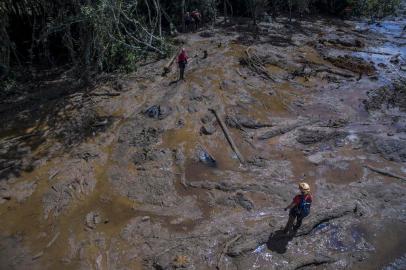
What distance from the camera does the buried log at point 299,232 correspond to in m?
7.63

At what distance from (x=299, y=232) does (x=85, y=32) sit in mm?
9982

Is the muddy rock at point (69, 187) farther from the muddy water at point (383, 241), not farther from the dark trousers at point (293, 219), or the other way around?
the muddy water at point (383, 241)

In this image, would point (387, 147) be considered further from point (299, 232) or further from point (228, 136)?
point (299, 232)

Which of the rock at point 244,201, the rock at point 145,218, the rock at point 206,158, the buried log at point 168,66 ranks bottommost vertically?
the rock at point 244,201

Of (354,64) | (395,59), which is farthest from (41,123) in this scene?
(395,59)

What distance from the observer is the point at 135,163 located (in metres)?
10.1

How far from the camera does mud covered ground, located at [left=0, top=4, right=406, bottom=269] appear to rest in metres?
7.79

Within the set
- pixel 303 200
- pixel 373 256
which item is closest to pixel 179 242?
pixel 303 200

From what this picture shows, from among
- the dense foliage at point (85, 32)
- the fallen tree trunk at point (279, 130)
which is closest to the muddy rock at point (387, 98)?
the fallen tree trunk at point (279, 130)

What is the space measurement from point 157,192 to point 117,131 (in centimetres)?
285

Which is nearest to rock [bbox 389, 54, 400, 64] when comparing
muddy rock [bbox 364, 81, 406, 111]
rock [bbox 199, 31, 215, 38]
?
muddy rock [bbox 364, 81, 406, 111]

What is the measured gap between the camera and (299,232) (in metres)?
8.10

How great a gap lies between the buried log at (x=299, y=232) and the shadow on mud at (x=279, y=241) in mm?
86

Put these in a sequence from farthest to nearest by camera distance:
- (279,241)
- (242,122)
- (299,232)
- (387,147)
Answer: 1. (242,122)
2. (387,147)
3. (299,232)
4. (279,241)
